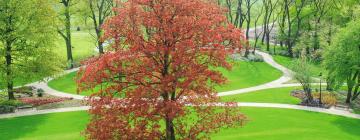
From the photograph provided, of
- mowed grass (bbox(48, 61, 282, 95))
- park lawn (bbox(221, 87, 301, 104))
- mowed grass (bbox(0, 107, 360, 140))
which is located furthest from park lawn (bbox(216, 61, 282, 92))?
mowed grass (bbox(0, 107, 360, 140))

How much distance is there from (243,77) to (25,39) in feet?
101

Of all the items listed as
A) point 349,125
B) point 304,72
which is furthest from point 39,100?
point 349,125

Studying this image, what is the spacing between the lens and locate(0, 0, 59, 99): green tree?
48.1 meters

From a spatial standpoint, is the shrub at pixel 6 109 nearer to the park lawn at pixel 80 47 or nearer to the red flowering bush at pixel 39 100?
the red flowering bush at pixel 39 100

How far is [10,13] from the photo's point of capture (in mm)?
47906

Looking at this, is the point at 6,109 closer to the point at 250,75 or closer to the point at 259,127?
the point at 259,127

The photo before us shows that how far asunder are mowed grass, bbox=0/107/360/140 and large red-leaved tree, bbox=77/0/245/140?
1410cm

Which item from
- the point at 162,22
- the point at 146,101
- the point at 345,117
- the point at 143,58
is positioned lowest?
the point at 345,117

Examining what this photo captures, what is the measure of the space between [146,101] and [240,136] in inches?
637

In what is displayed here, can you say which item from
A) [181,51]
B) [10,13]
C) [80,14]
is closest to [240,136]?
[181,51]

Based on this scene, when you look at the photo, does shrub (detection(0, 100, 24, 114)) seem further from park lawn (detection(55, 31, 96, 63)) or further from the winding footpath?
park lawn (detection(55, 31, 96, 63))

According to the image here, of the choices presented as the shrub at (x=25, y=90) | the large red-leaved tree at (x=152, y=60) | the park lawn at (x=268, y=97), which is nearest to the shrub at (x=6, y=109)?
the shrub at (x=25, y=90)

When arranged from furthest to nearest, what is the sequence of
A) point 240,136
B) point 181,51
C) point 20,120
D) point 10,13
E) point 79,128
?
point 10,13, point 20,120, point 79,128, point 240,136, point 181,51

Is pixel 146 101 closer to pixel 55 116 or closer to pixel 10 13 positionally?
pixel 55 116
